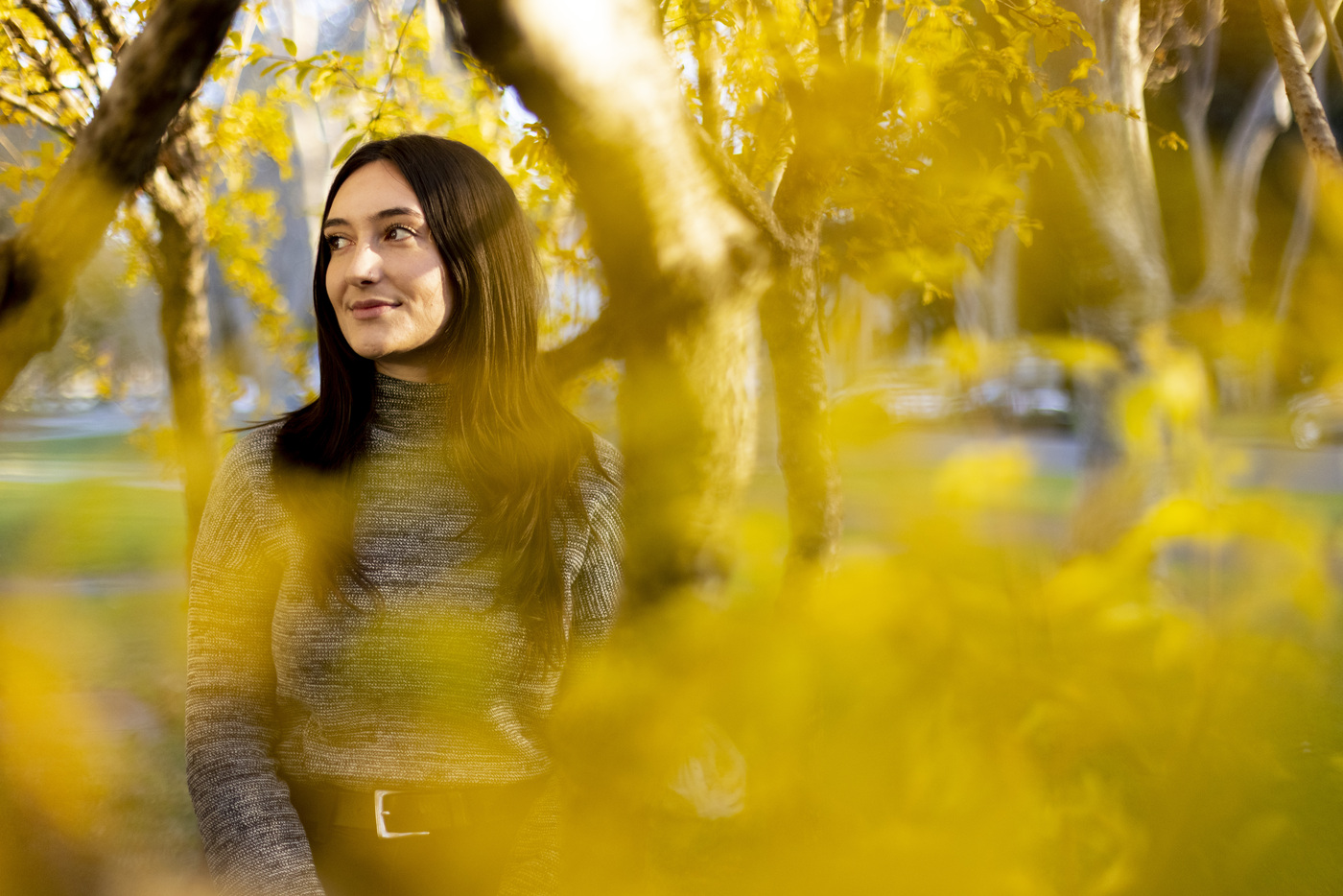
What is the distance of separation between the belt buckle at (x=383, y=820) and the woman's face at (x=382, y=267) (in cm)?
61

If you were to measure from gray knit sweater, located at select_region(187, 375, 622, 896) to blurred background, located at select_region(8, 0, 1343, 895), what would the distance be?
0.44ft

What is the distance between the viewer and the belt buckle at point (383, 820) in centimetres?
126

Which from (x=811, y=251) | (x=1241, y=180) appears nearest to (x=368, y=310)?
(x=811, y=251)

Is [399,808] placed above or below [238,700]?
below

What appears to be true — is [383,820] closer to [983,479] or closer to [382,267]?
[382,267]

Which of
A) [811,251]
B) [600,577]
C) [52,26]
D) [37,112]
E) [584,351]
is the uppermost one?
[52,26]

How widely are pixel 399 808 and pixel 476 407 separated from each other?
1.89 ft

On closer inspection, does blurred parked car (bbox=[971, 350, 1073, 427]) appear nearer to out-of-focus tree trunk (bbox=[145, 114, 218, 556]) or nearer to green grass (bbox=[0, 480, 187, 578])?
green grass (bbox=[0, 480, 187, 578])

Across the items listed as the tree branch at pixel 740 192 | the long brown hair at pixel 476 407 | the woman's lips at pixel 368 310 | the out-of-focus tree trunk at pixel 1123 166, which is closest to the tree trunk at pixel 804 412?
the tree branch at pixel 740 192

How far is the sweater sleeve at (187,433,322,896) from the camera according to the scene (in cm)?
121

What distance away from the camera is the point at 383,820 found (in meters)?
1.26

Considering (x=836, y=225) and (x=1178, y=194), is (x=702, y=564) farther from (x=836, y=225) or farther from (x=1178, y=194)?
(x=1178, y=194)

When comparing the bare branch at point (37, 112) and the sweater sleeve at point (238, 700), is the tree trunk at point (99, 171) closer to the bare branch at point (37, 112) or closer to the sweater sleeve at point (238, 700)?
the sweater sleeve at point (238, 700)

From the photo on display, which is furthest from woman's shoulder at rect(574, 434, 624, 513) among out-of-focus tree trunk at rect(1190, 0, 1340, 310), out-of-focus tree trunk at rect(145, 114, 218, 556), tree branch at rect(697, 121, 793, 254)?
out-of-focus tree trunk at rect(145, 114, 218, 556)
